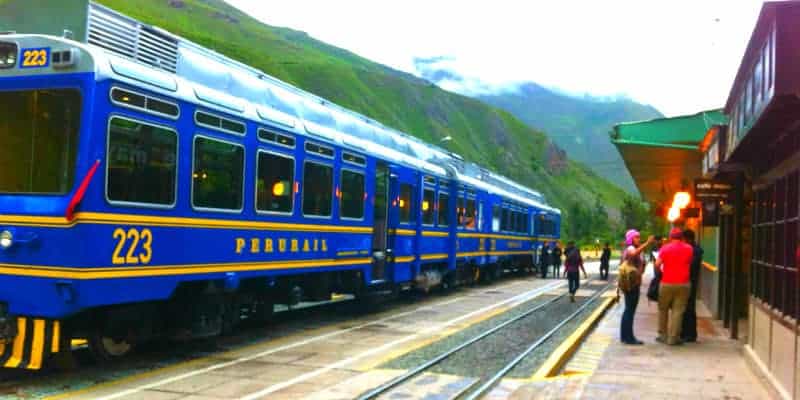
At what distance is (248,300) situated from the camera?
11406mm

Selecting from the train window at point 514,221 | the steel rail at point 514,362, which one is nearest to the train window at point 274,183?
the steel rail at point 514,362

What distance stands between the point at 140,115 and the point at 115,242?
141 cm

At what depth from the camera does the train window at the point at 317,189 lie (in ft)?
40.9

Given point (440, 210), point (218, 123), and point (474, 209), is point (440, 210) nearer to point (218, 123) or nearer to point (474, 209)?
point (474, 209)

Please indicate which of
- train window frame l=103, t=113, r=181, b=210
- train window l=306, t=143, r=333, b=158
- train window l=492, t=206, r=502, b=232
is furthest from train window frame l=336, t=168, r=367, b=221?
train window l=492, t=206, r=502, b=232

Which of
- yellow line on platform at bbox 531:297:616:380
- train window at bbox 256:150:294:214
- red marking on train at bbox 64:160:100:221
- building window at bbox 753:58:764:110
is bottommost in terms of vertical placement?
yellow line on platform at bbox 531:297:616:380

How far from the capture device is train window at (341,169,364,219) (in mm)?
13922

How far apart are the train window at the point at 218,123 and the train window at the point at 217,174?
0.17 meters

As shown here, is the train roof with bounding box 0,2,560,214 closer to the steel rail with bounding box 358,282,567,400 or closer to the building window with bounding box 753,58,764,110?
the steel rail with bounding box 358,282,567,400

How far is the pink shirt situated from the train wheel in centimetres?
768

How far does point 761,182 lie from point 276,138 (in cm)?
650

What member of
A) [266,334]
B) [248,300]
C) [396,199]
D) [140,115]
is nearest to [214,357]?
[248,300]

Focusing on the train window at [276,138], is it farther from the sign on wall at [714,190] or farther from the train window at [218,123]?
the sign on wall at [714,190]

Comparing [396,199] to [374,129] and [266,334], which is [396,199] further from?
[266,334]
